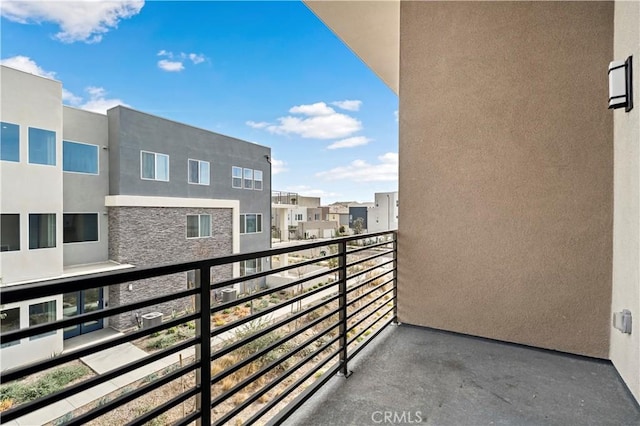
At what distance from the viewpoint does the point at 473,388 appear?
1702 millimetres

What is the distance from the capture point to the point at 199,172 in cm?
948

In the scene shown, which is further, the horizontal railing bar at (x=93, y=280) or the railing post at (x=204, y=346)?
the railing post at (x=204, y=346)

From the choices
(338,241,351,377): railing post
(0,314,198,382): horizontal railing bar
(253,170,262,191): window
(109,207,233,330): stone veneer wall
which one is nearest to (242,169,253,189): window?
(253,170,262,191): window

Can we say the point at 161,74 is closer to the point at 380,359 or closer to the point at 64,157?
the point at 64,157

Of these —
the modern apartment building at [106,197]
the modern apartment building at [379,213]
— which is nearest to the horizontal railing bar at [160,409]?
the modern apartment building at [106,197]

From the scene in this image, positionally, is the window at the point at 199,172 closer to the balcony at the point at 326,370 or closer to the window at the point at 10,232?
the window at the point at 10,232

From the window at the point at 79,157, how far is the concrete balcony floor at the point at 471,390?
775 centimetres

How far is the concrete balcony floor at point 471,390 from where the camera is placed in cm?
146

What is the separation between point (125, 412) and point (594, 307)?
4.41m

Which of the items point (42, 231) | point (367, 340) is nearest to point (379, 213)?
point (42, 231)

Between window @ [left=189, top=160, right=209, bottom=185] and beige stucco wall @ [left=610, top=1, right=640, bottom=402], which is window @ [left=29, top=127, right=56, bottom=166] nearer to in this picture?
window @ [left=189, top=160, right=209, bottom=185]

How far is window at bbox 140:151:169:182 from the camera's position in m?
8.14

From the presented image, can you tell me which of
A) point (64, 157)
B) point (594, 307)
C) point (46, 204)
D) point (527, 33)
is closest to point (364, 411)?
point (594, 307)

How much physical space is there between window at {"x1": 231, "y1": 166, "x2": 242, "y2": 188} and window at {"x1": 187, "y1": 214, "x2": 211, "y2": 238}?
1.54 m
